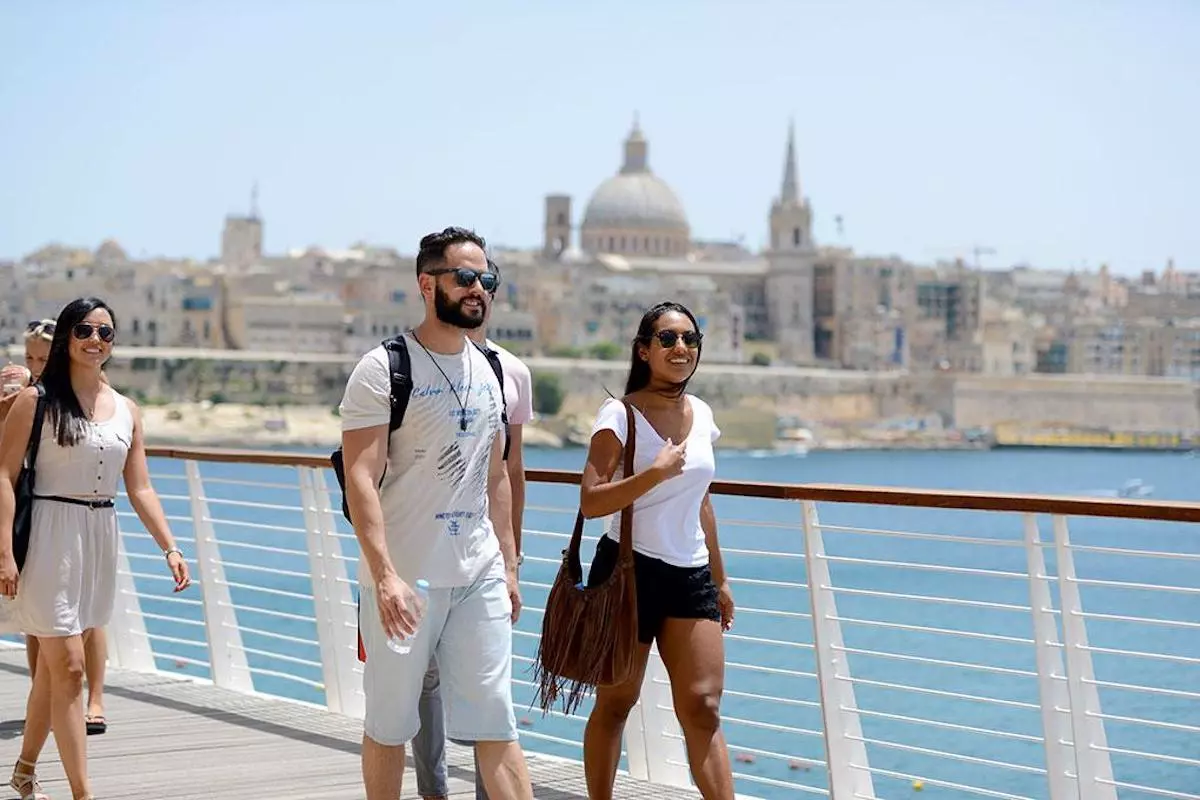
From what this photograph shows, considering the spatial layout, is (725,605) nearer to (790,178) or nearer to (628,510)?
(628,510)

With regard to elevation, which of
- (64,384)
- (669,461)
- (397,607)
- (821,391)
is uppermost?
(64,384)

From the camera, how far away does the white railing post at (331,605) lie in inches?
199

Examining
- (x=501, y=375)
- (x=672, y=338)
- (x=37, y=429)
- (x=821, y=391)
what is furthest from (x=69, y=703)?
(x=821, y=391)

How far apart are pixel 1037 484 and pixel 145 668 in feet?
192

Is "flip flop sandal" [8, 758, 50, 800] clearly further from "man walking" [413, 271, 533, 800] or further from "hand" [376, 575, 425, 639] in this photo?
"hand" [376, 575, 425, 639]

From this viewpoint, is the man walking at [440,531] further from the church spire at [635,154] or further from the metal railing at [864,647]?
the church spire at [635,154]

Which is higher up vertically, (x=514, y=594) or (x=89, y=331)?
(x=89, y=331)

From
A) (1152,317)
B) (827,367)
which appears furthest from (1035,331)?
(827,367)

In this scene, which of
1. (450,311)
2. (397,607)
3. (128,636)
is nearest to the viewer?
(397,607)

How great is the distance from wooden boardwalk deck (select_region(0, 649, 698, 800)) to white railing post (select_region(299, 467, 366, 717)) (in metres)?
0.07

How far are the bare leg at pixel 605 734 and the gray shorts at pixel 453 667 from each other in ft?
1.22

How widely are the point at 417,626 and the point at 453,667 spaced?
108 mm

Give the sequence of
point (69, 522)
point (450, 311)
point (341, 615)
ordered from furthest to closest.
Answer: point (341, 615) → point (69, 522) → point (450, 311)

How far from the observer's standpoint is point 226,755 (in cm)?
450
